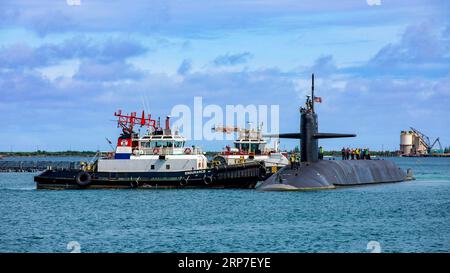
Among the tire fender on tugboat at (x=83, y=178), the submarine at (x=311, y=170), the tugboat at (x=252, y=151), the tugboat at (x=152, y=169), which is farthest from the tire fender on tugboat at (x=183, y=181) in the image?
the tugboat at (x=252, y=151)

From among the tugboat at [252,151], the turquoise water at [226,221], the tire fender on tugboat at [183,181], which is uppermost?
the tugboat at [252,151]

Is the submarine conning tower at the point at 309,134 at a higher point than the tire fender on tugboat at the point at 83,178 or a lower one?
higher

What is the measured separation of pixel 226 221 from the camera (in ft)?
114

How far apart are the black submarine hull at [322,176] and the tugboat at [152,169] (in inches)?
182

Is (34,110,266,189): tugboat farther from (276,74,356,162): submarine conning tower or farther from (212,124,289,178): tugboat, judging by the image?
(212,124,289,178): tugboat

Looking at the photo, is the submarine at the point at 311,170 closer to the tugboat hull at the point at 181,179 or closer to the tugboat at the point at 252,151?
the tugboat hull at the point at 181,179

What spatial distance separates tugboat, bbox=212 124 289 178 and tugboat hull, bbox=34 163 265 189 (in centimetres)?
1673

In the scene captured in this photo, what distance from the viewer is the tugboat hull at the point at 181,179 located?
178ft

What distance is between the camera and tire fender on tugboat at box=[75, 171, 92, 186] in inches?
2200

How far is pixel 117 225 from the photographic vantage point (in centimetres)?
3384

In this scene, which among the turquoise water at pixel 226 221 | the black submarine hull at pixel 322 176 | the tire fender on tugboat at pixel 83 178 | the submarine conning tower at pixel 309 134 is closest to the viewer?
the turquoise water at pixel 226 221

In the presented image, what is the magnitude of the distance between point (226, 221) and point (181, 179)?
781 inches
